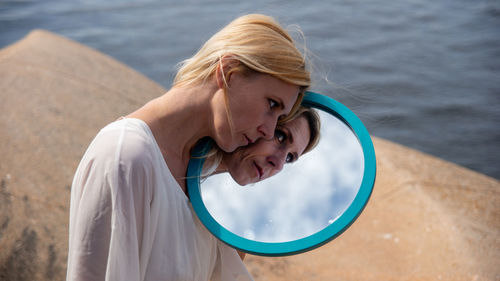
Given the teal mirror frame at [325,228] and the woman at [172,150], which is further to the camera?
the teal mirror frame at [325,228]

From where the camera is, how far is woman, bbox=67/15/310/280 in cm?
130

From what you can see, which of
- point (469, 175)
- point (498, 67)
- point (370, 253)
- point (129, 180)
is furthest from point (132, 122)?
point (498, 67)

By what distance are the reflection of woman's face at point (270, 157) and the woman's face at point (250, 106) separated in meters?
0.11

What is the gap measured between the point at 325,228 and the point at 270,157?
0.32 m

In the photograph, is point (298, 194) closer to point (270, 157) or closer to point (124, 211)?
point (270, 157)

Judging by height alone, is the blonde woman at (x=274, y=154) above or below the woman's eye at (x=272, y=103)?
below

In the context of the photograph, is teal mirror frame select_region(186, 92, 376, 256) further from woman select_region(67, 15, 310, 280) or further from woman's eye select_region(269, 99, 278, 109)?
woman's eye select_region(269, 99, 278, 109)

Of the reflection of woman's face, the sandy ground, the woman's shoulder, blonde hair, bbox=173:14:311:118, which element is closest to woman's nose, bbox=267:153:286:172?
the reflection of woman's face

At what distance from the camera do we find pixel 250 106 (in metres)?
1.48

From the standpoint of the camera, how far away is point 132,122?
139 centimetres

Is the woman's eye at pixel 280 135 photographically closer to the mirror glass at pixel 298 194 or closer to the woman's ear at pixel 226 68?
the mirror glass at pixel 298 194

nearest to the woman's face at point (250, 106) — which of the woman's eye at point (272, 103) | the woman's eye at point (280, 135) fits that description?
the woman's eye at point (272, 103)

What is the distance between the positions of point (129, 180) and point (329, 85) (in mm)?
793

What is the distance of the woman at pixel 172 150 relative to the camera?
1296 mm
